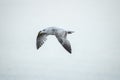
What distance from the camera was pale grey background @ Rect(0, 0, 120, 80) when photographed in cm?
246

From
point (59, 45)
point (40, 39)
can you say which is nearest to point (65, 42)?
point (59, 45)

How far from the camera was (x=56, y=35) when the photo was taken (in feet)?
8.14

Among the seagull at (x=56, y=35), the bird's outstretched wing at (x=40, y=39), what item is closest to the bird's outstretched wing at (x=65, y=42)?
the seagull at (x=56, y=35)

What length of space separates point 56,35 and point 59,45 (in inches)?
4.0

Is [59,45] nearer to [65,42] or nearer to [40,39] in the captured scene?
[65,42]

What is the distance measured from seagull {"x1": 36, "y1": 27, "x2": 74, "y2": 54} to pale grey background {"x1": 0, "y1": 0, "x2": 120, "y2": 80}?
1.6 inches

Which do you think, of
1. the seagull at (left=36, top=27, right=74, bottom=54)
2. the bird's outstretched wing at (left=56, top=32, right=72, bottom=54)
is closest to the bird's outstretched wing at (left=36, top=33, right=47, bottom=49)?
the seagull at (left=36, top=27, right=74, bottom=54)

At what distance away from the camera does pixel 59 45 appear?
2.50 m

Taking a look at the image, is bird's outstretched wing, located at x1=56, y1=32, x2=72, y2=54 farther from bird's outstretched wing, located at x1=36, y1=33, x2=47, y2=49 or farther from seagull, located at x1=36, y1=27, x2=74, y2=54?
bird's outstretched wing, located at x1=36, y1=33, x2=47, y2=49

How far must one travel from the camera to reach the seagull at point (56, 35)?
8.07ft

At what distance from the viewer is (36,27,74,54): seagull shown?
8.07 feet
